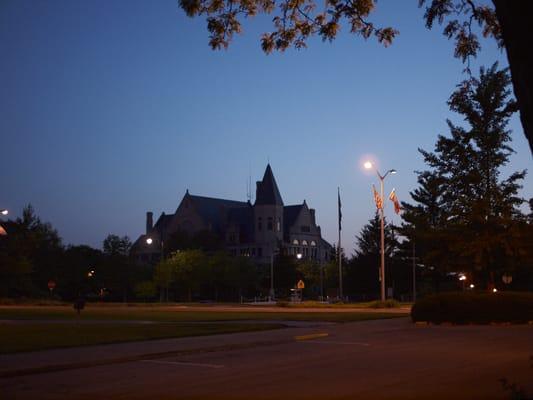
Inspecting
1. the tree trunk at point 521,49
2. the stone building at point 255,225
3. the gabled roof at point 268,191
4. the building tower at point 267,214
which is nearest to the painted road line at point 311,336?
the tree trunk at point 521,49

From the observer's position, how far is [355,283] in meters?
94.3

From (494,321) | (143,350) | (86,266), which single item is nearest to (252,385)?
(143,350)

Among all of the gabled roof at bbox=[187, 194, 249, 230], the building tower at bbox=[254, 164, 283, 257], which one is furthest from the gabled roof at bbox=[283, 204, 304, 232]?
the gabled roof at bbox=[187, 194, 249, 230]

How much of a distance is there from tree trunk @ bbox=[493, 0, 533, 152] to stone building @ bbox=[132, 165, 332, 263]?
391ft

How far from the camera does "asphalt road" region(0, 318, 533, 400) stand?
1240cm

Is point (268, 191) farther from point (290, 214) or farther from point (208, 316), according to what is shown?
point (208, 316)

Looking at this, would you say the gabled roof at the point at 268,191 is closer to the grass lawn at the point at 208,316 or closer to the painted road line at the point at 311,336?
the grass lawn at the point at 208,316

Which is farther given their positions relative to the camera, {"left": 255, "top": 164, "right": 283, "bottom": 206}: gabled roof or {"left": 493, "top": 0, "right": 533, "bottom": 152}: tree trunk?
{"left": 255, "top": 164, "right": 283, "bottom": 206}: gabled roof

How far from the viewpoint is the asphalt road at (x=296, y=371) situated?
12.4 metres

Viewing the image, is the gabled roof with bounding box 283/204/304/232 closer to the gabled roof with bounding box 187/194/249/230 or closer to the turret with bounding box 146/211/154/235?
the gabled roof with bounding box 187/194/249/230

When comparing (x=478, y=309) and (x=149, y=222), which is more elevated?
(x=149, y=222)

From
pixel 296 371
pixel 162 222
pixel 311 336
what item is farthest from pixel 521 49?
pixel 162 222

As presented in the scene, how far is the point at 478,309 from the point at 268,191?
100353mm

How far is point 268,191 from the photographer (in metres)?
132
